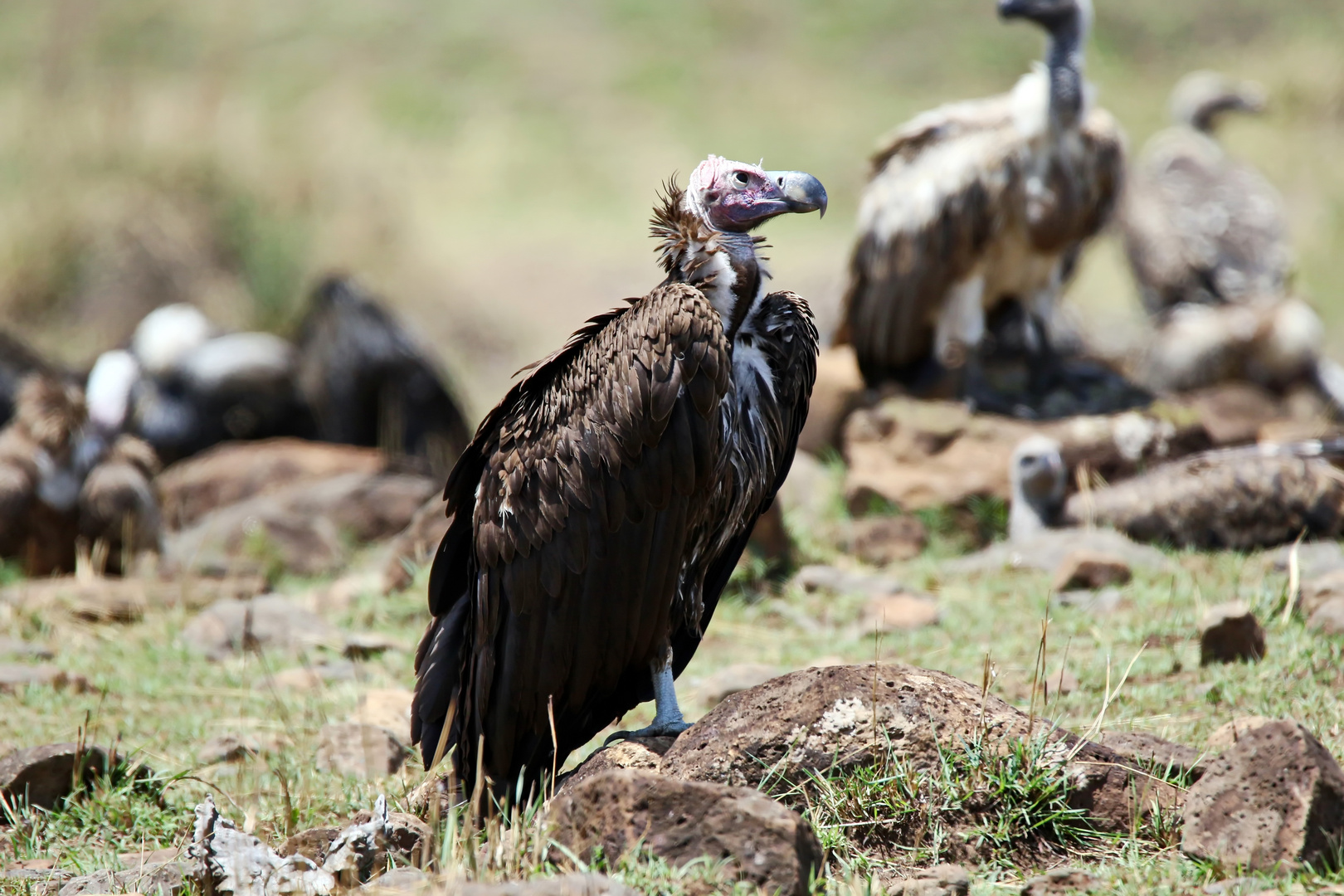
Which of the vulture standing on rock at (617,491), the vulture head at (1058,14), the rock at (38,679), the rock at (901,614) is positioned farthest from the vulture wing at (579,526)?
the vulture head at (1058,14)

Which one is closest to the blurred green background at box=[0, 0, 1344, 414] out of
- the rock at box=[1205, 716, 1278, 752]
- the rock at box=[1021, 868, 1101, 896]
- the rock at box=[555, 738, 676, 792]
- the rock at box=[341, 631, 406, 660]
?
the rock at box=[341, 631, 406, 660]

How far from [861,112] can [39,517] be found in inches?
703

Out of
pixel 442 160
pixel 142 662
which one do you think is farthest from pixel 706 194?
pixel 442 160

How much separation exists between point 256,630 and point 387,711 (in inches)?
59.0

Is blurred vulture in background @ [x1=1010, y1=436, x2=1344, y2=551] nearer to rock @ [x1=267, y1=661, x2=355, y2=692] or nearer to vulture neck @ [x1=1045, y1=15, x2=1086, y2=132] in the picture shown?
vulture neck @ [x1=1045, y1=15, x2=1086, y2=132]

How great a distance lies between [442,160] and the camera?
21.7 metres

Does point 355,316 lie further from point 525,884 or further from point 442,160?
point 442,160

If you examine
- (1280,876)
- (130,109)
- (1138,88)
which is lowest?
(1280,876)

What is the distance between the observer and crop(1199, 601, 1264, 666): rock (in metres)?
4.16

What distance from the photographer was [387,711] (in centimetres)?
450

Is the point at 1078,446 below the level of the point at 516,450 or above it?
below

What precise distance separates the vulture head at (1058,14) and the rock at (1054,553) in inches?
113

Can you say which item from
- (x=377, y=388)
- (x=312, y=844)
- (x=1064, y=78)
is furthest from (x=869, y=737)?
(x=377, y=388)

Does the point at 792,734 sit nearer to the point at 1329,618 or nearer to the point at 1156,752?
the point at 1156,752
